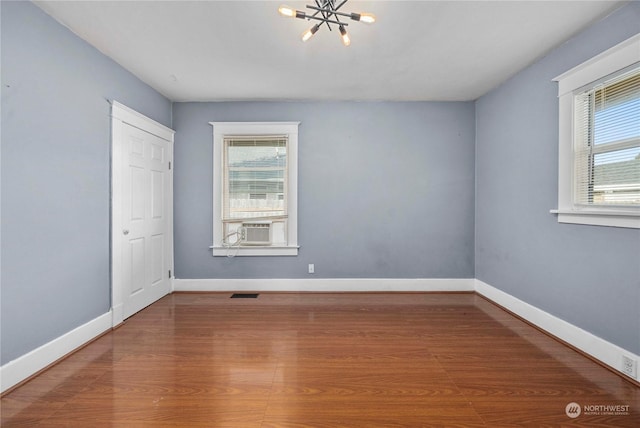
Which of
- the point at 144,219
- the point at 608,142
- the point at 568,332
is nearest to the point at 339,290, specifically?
the point at 568,332

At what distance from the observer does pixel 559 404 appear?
180 centimetres

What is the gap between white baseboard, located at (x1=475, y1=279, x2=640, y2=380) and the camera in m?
2.13

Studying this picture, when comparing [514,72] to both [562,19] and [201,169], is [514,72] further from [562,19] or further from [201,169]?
[201,169]

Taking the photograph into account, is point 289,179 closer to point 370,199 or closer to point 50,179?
point 370,199

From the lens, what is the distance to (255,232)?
4.15 metres

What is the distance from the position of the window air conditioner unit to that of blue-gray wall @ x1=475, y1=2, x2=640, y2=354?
9.71ft

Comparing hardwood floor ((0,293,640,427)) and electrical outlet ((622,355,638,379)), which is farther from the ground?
electrical outlet ((622,355,638,379))

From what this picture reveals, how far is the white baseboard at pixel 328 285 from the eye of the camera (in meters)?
4.12

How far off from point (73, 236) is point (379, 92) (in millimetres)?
3562

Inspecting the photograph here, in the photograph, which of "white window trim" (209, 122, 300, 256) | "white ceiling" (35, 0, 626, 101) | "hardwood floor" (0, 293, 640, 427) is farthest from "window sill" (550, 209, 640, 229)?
"white window trim" (209, 122, 300, 256)

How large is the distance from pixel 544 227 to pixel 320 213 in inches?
99.3

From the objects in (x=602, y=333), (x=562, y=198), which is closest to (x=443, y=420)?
(x=602, y=333)

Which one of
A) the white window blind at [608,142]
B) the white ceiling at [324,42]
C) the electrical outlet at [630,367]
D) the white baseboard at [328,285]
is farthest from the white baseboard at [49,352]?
the white window blind at [608,142]

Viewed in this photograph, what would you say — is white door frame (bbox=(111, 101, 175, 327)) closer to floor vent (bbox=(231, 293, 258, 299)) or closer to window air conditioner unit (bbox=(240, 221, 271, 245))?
floor vent (bbox=(231, 293, 258, 299))
